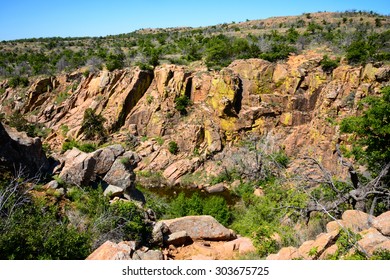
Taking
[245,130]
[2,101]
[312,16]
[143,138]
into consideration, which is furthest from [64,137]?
[312,16]

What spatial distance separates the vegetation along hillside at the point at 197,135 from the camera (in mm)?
10969

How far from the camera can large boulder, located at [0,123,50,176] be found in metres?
11.8

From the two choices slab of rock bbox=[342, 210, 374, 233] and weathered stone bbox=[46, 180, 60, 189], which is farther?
weathered stone bbox=[46, 180, 60, 189]

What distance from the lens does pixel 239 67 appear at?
33.3 metres

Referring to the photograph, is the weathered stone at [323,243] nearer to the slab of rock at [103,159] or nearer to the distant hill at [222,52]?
the slab of rock at [103,159]

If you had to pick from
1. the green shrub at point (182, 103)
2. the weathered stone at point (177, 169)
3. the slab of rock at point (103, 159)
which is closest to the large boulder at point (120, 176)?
the slab of rock at point (103, 159)

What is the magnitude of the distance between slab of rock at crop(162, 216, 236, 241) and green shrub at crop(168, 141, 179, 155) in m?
18.1

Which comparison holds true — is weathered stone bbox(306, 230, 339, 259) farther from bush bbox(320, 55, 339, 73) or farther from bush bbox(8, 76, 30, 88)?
bush bbox(8, 76, 30, 88)

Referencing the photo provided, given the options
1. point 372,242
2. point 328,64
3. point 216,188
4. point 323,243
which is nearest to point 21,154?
point 323,243

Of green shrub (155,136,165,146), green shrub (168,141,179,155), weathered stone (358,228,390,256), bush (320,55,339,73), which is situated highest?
bush (320,55,339,73)

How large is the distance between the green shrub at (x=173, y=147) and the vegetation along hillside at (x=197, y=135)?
10cm

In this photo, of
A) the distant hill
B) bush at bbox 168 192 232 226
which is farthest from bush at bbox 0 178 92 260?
the distant hill

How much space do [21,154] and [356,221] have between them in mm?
12533

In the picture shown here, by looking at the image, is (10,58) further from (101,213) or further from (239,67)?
(101,213)
